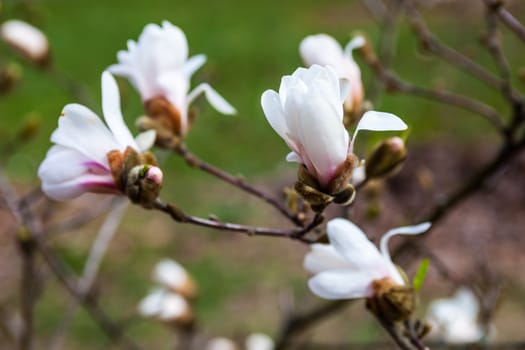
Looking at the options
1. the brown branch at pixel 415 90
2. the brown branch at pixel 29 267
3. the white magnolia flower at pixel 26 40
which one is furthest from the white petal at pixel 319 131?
the white magnolia flower at pixel 26 40

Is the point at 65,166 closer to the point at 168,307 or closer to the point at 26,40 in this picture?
the point at 26,40

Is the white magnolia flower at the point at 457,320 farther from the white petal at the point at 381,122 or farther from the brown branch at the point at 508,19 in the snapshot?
the white petal at the point at 381,122

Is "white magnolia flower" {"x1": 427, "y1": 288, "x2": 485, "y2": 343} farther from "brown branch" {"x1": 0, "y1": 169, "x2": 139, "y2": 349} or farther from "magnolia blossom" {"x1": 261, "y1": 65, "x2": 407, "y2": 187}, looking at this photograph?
"magnolia blossom" {"x1": 261, "y1": 65, "x2": 407, "y2": 187}

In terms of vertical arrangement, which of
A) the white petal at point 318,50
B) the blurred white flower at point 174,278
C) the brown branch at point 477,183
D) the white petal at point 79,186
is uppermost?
the white petal at point 318,50

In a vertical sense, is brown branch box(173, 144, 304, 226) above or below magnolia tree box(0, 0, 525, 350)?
below

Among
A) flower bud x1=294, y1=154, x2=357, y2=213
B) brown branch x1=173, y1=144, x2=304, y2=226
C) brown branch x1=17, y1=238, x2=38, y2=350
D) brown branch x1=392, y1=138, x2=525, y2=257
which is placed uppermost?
flower bud x1=294, y1=154, x2=357, y2=213

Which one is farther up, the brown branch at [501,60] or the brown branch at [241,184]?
the brown branch at [501,60]

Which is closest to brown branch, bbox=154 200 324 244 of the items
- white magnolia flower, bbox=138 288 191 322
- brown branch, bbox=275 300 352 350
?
brown branch, bbox=275 300 352 350

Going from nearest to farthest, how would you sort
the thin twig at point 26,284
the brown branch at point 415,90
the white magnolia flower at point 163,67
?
1. the white magnolia flower at point 163,67
2. the brown branch at point 415,90
3. the thin twig at point 26,284

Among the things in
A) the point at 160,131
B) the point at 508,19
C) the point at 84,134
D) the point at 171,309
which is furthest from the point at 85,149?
the point at 171,309
